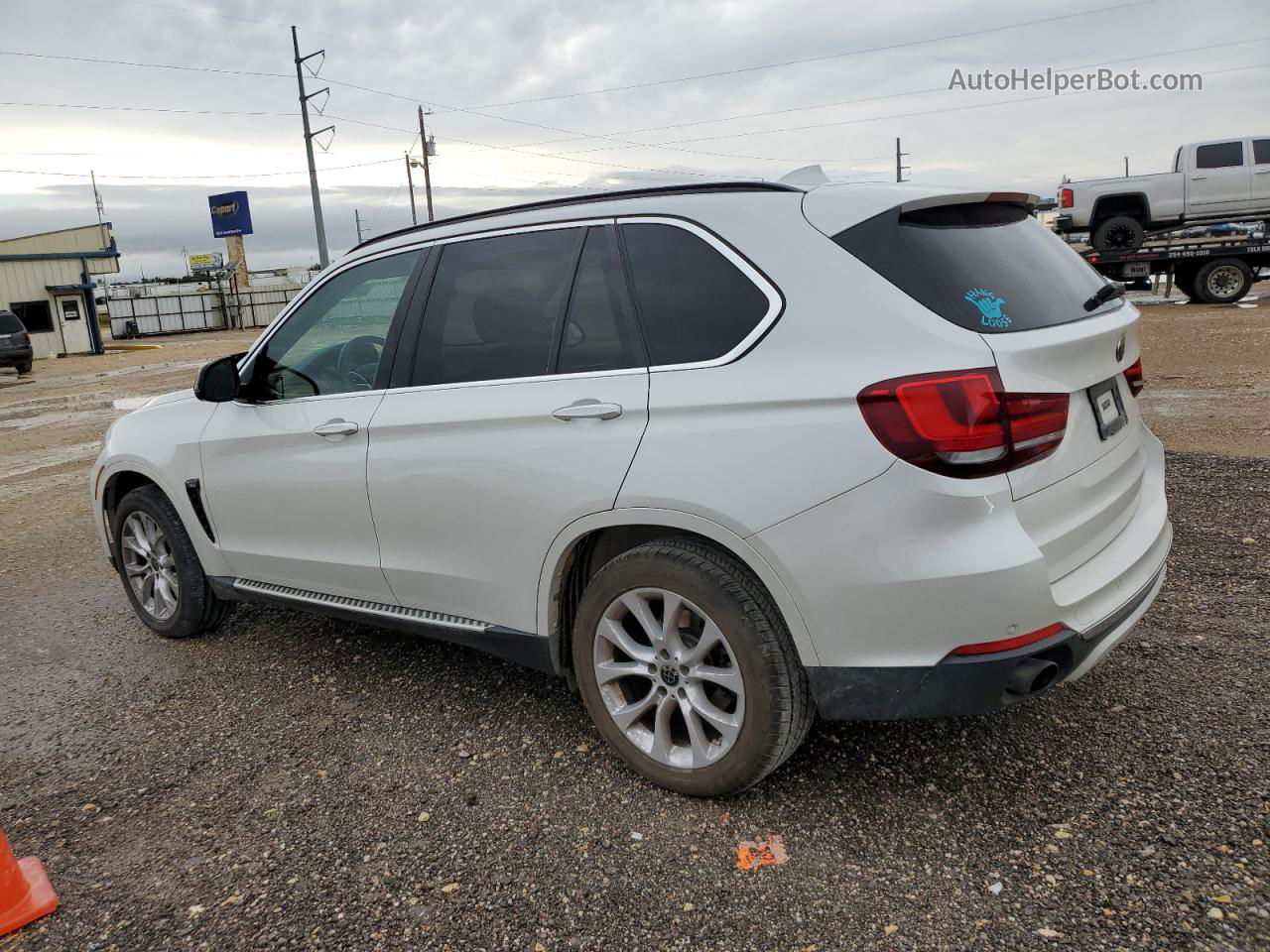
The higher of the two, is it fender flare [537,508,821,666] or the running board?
fender flare [537,508,821,666]

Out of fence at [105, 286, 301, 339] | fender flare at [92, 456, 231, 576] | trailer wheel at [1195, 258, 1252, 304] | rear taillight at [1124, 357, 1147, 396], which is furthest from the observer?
fence at [105, 286, 301, 339]

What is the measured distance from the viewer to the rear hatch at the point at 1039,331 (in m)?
2.57

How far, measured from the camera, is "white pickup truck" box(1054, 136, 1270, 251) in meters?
19.6

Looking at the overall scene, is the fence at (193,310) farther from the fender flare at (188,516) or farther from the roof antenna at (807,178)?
the roof antenna at (807,178)

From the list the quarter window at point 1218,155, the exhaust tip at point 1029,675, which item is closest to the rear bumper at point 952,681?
the exhaust tip at point 1029,675

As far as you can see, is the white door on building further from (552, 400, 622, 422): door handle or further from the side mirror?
(552, 400, 622, 422): door handle

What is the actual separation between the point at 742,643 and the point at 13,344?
2802 cm

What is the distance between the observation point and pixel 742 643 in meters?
2.76

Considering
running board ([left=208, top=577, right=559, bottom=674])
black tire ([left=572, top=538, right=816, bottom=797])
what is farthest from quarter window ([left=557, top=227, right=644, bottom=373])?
running board ([left=208, top=577, right=559, bottom=674])

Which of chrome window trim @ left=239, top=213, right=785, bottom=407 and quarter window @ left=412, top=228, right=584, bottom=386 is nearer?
chrome window trim @ left=239, top=213, right=785, bottom=407

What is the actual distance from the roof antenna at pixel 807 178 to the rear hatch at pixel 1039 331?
1.00 ft

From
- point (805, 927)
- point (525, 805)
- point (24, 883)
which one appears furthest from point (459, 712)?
point (805, 927)

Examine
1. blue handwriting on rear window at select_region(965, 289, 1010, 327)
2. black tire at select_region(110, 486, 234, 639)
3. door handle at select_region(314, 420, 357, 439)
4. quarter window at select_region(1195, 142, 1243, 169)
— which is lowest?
black tire at select_region(110, 486, 234, 639)

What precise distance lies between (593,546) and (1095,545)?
1.50 m
